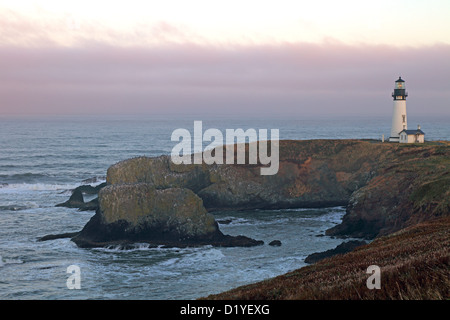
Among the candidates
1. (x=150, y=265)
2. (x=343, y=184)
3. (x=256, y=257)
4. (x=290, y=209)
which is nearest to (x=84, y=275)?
(x=150, y=265)

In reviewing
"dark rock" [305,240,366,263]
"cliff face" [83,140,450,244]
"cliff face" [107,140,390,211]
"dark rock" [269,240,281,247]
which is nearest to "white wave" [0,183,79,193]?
"cliff face" [107,140,390,211]

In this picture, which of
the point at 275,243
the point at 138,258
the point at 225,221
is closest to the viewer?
the point at 138,258

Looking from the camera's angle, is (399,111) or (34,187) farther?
(399,111)

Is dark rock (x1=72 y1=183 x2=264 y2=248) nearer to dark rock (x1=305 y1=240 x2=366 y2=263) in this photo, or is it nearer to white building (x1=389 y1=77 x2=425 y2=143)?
dark rock (x1=305 y1=240 x2=366 y2=263)

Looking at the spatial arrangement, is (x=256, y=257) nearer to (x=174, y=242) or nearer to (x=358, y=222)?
(x=174, y=242)

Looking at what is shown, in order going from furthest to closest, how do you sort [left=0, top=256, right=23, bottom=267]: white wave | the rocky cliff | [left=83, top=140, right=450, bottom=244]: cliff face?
the rocky cliff, [left=83, top=140, right=450, bottom=244]: cliff face, [left=0, top=256, right=23, bottom=267]: white wave

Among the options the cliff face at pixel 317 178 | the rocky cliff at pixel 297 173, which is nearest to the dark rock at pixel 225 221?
the cliff face at pixel 317 178

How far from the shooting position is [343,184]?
61656mm

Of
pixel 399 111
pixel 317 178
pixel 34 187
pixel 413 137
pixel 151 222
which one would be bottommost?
pixel 34 187

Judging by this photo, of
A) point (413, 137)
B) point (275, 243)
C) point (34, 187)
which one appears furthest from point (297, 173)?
point (34, 187)

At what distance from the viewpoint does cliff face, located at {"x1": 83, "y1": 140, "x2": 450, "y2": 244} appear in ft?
149

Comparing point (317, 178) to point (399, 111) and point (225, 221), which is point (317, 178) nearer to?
point (225, 221)

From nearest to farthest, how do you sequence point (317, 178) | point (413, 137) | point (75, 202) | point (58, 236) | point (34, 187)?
point (58, 236)
point (75, 202)
point (317, 178)
point (413, 137)
point (34, 187)

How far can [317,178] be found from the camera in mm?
61969
